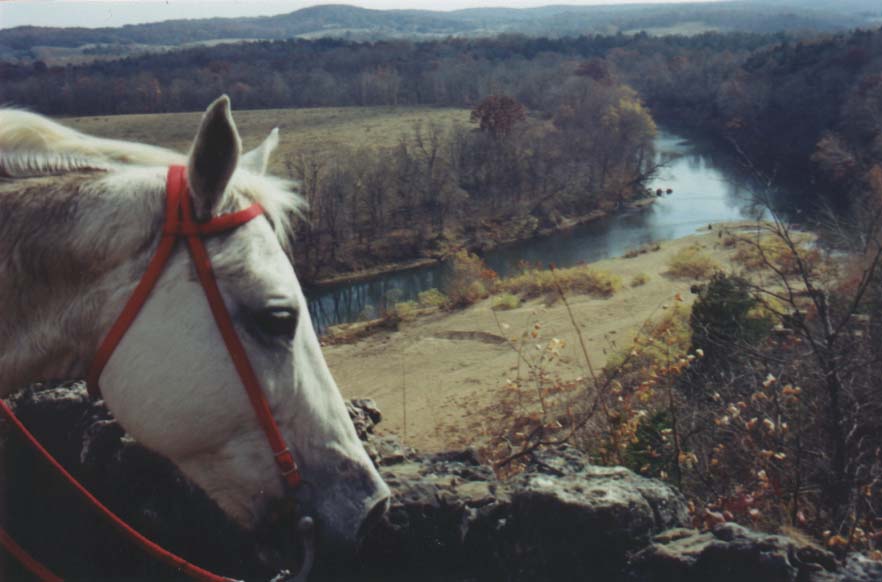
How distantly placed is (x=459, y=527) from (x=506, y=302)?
22770 millimetres

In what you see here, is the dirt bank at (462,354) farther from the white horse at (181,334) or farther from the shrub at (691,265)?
the white horse at (181,334)

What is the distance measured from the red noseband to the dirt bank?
11841 millimetres

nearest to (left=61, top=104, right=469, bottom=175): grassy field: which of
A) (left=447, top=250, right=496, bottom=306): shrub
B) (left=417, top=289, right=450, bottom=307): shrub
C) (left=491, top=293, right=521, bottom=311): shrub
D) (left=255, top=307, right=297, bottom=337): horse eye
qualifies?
(left=447, top=250, right=496, bottom=306): shrub

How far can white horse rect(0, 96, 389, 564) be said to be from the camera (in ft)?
5.68

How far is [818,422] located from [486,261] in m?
31.0

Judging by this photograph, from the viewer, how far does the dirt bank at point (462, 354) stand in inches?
623

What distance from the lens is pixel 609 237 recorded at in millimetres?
39250

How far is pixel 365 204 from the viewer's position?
132ft

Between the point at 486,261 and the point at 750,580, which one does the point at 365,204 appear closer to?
the point at 486,261

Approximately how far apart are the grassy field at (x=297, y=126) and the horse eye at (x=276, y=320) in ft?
127

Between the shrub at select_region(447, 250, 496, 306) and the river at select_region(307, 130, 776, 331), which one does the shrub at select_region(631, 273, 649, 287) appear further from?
the shrub at select_region(447, 250, 496, 306)

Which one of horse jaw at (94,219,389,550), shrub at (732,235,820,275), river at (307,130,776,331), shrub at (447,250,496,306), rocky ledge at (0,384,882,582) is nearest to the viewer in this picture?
horse jaw at (94,219,389,550)

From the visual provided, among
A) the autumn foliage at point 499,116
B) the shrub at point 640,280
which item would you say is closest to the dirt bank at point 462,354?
the shrub at point 640,280

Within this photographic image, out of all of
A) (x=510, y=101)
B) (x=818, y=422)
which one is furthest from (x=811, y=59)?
(x=818, y=422)
